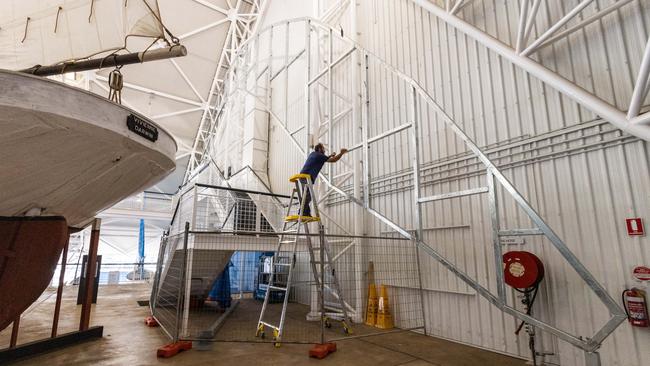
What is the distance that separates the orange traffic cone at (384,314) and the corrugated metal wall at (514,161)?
2.38ft

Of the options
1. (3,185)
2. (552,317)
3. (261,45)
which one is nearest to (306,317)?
(552,317)

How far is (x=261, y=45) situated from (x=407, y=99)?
9.27 meters

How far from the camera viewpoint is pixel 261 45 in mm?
13219

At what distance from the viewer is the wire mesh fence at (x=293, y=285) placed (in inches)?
190

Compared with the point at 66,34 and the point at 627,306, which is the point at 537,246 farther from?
the point at 66,34

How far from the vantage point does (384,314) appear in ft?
17.9

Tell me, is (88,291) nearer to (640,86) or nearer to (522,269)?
(522,269)

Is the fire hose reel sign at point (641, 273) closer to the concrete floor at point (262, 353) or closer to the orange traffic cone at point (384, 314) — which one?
the concrete floor at point (262, 353)

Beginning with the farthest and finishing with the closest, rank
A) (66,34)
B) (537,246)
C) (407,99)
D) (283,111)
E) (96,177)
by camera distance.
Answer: (283,111)
(407,99)
(66,34)
(537,246)
(96,177)

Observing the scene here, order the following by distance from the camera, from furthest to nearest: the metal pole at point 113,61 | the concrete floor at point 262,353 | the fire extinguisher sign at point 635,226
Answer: the metal pole at point 113,61 < the concrete floor at point 262,353 < the fire extinguisher sign at point 635,226

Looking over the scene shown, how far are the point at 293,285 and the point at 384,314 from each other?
1792mm

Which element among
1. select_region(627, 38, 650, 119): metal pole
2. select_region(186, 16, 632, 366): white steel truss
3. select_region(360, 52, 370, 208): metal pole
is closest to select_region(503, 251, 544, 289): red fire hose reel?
select_region(186, 16, 632, 366): white steel truss

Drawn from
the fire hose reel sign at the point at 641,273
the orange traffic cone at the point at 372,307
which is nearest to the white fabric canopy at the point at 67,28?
the orange traffic cone at the point at 372,307

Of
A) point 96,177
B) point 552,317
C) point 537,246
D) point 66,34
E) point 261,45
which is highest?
point 261,45
